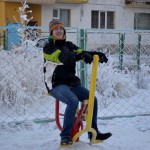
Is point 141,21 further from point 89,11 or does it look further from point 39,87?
point 39,87

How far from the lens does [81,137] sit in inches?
192

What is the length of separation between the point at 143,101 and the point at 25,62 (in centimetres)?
225

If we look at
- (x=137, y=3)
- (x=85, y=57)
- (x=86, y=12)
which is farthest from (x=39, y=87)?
(x=137, y=3)

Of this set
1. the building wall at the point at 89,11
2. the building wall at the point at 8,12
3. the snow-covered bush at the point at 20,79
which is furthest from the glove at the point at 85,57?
the building wall at the point at 89,11

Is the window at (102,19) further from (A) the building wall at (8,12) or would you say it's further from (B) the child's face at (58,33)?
(B) the child's face at (58,33)

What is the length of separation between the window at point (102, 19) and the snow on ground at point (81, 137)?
16.8 metres

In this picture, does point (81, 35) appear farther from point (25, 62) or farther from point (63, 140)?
point (63, 140)

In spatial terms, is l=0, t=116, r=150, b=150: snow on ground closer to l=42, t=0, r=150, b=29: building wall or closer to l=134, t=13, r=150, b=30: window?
l=42, t=0, r=150, b=29: building wall

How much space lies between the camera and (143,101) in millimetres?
6961

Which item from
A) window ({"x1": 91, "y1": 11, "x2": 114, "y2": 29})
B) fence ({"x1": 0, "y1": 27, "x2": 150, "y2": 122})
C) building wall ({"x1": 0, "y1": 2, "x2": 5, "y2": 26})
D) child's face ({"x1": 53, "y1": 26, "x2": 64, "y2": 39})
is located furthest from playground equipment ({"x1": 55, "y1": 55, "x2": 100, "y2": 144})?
window ({"x1": 91, "y1": 11, "x2": 114, "y2": 29})

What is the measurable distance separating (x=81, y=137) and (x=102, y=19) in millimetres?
18256

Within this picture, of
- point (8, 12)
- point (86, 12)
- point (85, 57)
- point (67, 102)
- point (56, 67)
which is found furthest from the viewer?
point (86, 12)

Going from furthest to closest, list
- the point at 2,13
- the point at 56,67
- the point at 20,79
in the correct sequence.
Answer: the point at 2,13 < the point at 20,79 < the point at 56,67

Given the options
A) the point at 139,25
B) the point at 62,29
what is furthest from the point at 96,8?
the point at 62,29
